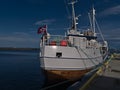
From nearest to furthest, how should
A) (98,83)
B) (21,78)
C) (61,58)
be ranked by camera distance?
1. (98,83)
2. (61,58)
3. (21,78)

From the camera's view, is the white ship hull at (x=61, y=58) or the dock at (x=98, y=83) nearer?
the dock at (x=98, y=83)

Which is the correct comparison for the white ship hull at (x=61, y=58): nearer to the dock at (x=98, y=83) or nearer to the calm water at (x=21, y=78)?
the dock at (x=98, y=83)

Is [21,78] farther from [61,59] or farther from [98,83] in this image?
[98,83]

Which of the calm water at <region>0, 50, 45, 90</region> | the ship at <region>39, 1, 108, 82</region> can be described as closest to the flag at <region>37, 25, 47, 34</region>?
the ship at <region>39, 1, 108, 82</region>

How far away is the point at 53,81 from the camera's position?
21859 millimetres

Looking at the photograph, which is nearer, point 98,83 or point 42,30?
point 98,83

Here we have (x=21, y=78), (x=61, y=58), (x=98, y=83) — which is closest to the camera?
(x=98, y=83)

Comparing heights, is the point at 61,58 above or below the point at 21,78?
above

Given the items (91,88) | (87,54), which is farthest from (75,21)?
(91,88)

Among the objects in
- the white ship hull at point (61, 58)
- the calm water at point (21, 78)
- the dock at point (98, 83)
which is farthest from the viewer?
the calm water at point (21, 78)

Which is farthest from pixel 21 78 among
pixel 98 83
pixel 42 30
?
pixel 98 83

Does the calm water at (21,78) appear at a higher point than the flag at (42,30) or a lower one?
lower

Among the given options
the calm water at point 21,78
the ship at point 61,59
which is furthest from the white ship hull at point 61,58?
the calm water at point 21,78

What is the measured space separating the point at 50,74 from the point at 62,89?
2422 mm
